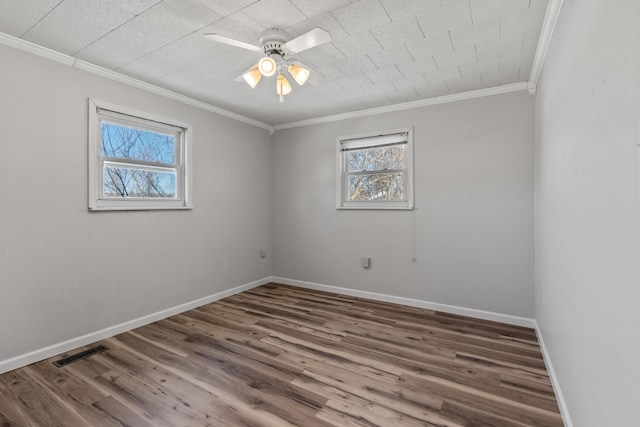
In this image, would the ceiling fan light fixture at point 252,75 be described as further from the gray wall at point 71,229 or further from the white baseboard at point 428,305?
the white baseboard at point 428,305

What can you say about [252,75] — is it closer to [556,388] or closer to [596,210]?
[596,210]

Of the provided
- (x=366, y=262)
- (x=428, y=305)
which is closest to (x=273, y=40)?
(x=366, y=262)

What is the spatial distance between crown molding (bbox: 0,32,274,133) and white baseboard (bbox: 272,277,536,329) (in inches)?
104

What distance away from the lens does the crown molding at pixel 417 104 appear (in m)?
3.11

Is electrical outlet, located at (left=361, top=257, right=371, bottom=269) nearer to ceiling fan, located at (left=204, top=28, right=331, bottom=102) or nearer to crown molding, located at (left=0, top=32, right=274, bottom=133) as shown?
ceiling fan, located at (left=204, top=28, right=331, bottom=102)

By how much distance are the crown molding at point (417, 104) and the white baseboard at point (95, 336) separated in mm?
2656

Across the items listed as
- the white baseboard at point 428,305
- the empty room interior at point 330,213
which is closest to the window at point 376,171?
the empty room interior at point 330,213

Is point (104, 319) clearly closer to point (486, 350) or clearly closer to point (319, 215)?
point (319, 215)

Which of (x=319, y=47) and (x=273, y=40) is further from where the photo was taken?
(x=319, y=47)

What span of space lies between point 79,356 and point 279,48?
291 centimetres

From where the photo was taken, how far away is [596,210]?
1.19 m

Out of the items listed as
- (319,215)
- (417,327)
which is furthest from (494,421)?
(319,215)

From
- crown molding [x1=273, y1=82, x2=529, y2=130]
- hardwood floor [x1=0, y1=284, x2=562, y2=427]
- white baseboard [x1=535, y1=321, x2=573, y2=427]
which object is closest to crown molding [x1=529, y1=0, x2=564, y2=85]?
crown molding [x1=273, y1=82, x2=529, y2=130]

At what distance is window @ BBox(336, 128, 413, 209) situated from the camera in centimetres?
378
